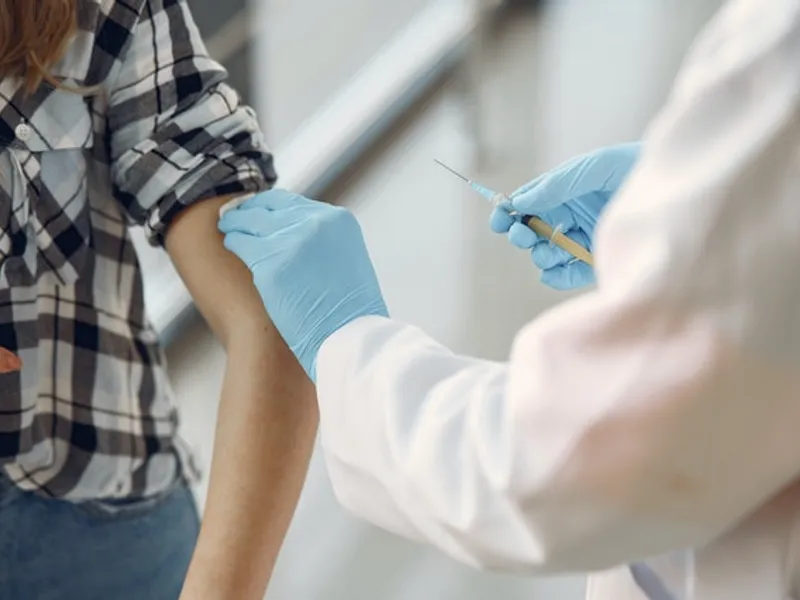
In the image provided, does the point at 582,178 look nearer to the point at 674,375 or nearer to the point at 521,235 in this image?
the point at 521,235

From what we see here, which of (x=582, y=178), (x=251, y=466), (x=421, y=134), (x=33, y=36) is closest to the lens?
(x=33, y=36)

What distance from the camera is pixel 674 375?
0.65 meters

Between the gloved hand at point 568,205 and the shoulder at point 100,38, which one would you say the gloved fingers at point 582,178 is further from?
the shoulder at point 100,38

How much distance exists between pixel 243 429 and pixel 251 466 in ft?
0.11

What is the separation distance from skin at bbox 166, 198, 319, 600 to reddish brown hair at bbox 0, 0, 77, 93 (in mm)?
181

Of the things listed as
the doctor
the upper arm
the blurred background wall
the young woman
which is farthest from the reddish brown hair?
the blurred background wall

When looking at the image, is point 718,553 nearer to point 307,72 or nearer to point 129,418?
point 129,418

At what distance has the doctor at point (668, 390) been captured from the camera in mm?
633

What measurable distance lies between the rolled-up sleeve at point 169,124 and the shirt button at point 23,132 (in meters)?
0.08

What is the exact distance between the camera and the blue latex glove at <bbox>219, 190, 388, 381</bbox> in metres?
0.99

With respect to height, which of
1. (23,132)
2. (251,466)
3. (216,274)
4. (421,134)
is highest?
(23,132)

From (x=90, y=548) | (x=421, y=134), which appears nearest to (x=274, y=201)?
(x=90, y=548)

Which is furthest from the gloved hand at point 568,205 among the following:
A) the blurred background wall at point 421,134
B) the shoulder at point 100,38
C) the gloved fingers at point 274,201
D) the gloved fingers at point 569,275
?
the blurred background wall at point 421,134

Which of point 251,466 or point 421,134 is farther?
point 421,134
